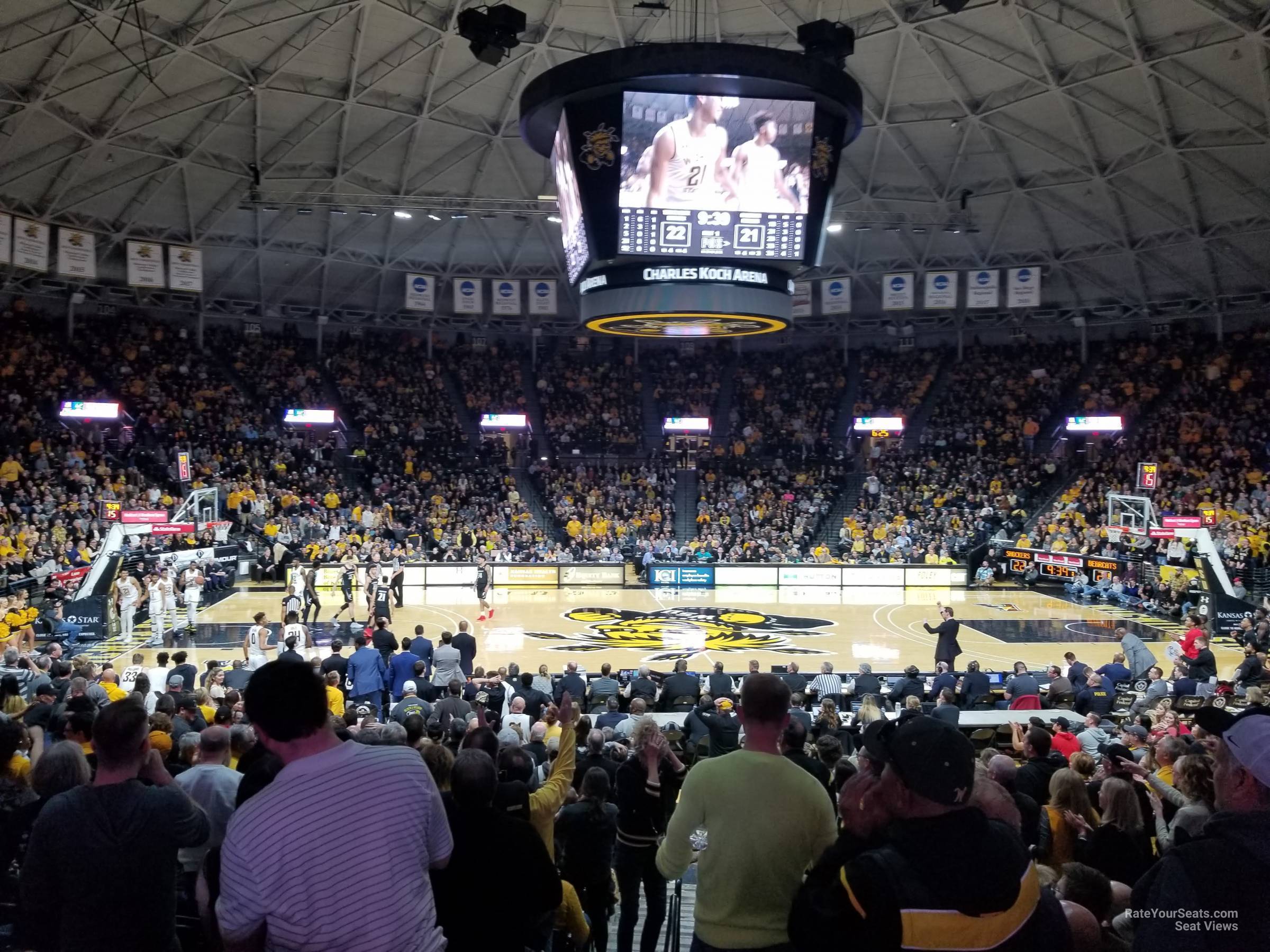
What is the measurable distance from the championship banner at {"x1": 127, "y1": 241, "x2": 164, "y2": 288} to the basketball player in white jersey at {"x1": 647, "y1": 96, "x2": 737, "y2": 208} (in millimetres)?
21440

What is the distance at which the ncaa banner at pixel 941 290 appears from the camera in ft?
118

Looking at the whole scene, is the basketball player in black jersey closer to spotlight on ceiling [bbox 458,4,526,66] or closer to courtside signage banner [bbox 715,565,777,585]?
courtside signage banner [bbox 715,565,777,585]

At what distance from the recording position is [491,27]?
58.8ft

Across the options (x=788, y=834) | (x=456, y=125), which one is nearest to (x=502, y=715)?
(x=788, y=834)

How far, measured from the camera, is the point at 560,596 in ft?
106

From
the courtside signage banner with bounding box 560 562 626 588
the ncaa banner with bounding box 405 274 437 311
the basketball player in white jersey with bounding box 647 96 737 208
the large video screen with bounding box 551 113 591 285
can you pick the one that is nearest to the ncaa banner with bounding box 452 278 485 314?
the ncaa banner with bounding box 405 274 437 311

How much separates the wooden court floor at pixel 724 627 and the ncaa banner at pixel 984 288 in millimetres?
10372

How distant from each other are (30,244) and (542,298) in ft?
57.7

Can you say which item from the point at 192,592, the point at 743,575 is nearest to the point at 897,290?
the point at 743,575

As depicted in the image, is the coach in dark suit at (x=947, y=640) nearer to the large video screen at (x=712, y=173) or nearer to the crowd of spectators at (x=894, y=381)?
the large video screen at (x=712, y=173)

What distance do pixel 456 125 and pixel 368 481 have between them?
16.4m

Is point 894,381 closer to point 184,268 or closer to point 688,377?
point 688,377

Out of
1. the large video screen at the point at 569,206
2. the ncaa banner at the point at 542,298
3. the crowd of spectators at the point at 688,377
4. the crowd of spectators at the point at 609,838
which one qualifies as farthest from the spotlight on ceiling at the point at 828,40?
the crowd of spectators at the point at 688,377

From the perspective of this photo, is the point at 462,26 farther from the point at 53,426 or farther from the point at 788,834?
the point at 53,426
